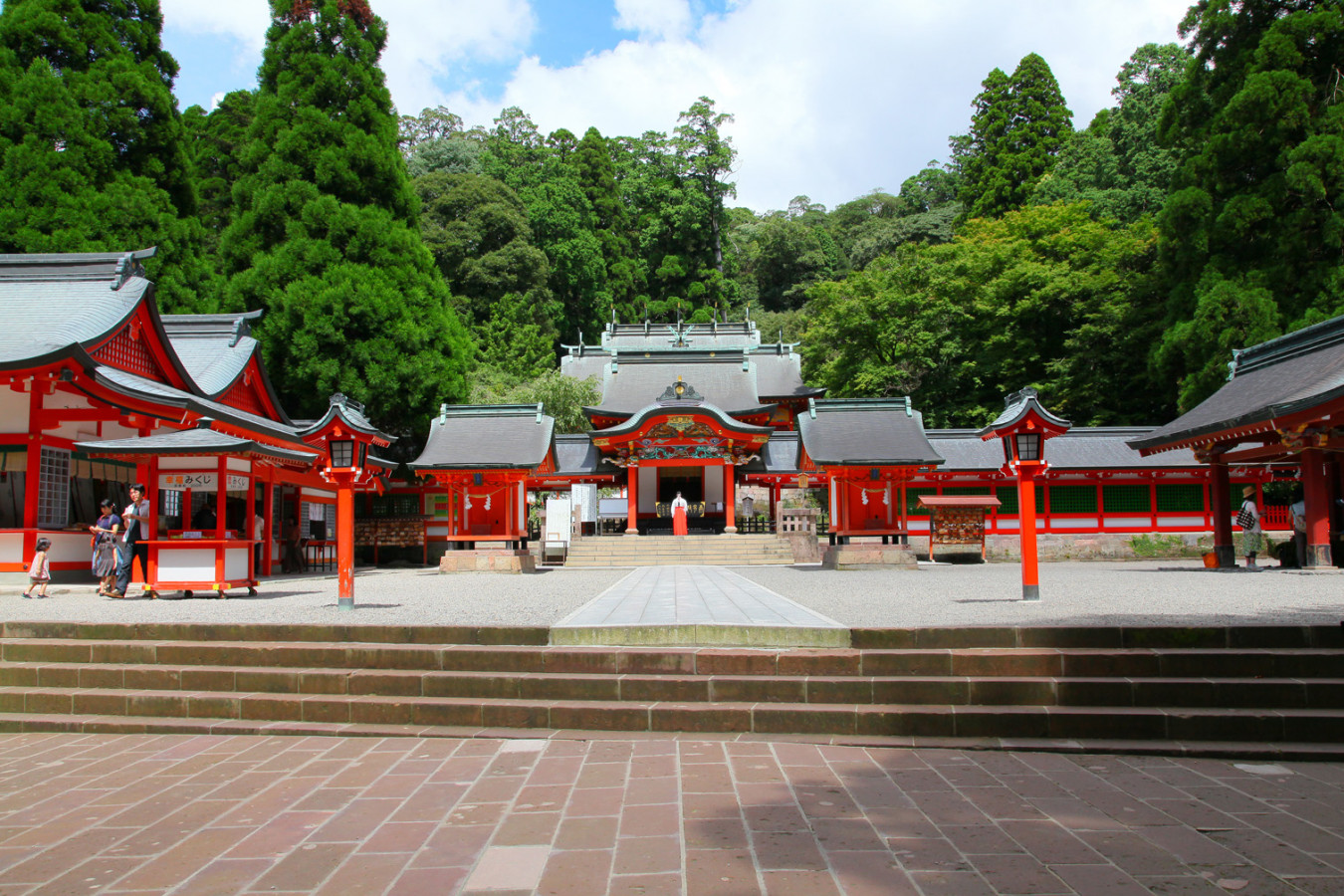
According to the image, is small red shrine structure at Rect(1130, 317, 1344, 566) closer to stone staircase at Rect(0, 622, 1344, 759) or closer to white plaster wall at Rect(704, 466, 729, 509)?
stone staircase at Rect(0, 622, 1344, 759)

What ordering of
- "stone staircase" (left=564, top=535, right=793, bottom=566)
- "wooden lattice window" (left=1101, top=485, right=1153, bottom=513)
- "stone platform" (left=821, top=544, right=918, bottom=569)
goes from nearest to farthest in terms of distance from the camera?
1. "stone platform" (left=821, top=544, right=918, bottom=569)
2. "stone staircase" (left=564, top=535, right=793, bottom=566)
3. "wooden lattice window" (left=1101, top=485, right=1153, bottom=513)

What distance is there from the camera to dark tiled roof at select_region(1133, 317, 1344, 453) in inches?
475

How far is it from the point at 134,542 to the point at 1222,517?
18183mm

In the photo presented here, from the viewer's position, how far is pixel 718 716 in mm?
5559

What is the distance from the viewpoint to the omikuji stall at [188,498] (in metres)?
11.2

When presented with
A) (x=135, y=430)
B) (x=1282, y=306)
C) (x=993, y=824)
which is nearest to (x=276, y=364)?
(x=135, y=430)

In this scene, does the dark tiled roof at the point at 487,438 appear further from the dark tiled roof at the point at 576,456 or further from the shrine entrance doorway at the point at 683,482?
the shrine entrance doorway at the point at 683,482

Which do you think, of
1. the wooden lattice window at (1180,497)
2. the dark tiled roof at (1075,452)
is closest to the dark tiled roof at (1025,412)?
the dark tiled roof at (1075,452)

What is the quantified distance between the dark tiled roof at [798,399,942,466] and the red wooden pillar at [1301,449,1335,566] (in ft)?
22.4

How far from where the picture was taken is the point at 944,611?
26.9 ft

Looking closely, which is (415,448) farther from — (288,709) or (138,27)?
(288,709)

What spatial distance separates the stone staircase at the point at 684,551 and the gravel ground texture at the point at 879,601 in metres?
5.79

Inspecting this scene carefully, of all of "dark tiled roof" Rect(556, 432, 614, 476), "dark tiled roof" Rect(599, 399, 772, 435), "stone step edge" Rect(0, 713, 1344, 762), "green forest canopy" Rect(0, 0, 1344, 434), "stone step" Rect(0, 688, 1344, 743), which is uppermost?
"green forest canopy" Rect(0, 0, 1344, 434)

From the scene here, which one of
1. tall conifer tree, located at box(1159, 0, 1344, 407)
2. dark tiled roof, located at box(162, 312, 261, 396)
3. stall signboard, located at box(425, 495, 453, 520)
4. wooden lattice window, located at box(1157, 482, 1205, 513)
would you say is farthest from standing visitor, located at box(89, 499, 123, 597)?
wooden lattice window, located at box(1157, 482, 1205, 513)
